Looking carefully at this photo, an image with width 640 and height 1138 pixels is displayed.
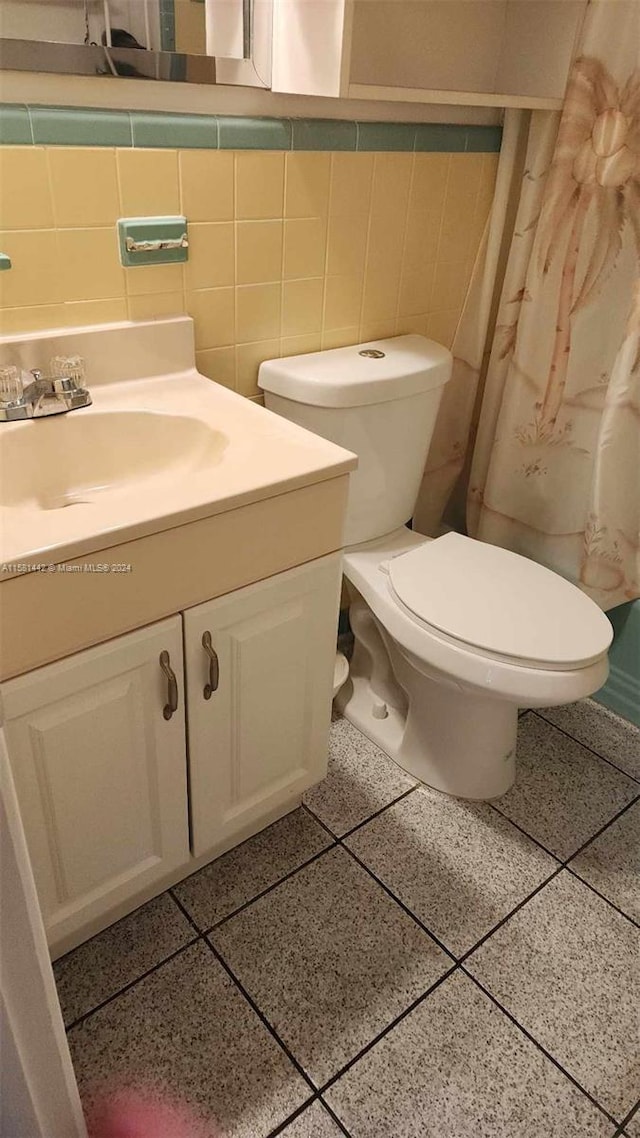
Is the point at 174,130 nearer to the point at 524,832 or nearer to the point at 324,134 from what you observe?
the point at 324,134

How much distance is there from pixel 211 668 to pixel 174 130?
81 cm

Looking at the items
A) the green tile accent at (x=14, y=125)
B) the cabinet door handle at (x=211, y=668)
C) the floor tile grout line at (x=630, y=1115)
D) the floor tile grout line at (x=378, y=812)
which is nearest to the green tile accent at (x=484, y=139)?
the green tile accent at (x=14, y=125)

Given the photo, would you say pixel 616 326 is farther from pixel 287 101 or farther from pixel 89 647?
pixel 89 647

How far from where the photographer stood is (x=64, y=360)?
1141mm

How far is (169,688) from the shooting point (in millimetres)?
1022

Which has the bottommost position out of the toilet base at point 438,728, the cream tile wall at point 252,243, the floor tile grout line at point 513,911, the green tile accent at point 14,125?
the floor tile grout line at point 513,911

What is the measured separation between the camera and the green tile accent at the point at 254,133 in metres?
1.20

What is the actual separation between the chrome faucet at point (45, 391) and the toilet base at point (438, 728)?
0.79 meters

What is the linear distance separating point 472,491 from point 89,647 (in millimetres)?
1200

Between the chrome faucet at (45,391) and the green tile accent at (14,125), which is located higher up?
the green tile accent at (14,125)

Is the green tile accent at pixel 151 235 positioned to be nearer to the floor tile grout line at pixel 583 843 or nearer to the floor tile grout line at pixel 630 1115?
the floor tile grout line at pixel 583 843

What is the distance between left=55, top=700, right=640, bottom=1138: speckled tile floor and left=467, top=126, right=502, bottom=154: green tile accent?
4.30 feet

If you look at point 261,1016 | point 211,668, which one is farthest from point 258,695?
point 261,1016

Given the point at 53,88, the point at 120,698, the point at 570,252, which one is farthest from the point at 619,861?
the point at 53,88
